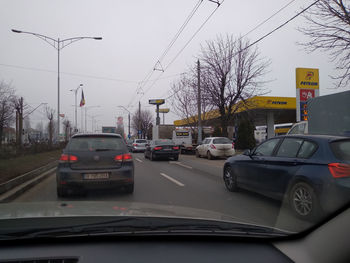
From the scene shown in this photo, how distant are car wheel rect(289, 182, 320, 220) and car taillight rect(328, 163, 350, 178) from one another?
441 mm

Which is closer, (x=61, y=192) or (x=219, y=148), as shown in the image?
(x=61, y=192)

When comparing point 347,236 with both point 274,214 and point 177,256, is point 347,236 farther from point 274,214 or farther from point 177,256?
point 274,214

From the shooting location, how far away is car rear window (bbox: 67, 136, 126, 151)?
637cm

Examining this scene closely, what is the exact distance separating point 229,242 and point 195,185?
612cm

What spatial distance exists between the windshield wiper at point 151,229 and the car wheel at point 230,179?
15.8 feet

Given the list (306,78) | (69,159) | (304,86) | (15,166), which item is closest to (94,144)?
(69,159)

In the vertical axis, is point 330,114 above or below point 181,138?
above

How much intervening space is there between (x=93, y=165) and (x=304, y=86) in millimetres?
16118

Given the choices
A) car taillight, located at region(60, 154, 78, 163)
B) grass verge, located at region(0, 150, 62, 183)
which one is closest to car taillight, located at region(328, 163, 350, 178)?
car taillight, located at region(60, 154, 78, 163)

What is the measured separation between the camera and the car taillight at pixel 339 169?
3.96 metres

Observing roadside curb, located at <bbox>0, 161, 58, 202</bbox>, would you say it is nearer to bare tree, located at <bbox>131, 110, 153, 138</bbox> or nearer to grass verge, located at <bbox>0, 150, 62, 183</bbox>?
grass verge, located at <bbox>0, 150, 62, 183</bbox>

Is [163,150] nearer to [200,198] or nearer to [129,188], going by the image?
[129,188]

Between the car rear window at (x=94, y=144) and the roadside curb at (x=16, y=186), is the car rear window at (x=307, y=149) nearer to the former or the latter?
the car rear window at (x=94, y=144)

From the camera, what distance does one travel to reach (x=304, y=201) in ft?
14.6
